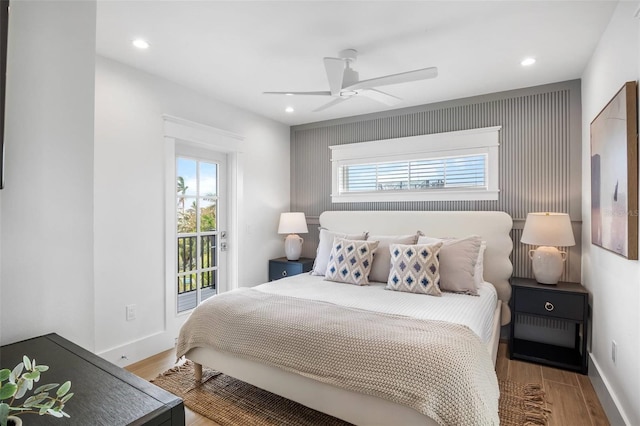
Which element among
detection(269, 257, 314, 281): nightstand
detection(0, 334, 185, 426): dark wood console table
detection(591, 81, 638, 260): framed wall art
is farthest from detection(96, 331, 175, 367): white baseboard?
detection(591, 81, 638, 260): framed wall art

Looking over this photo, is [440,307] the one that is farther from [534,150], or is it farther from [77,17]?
[77,17]

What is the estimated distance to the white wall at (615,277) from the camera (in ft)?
5.67

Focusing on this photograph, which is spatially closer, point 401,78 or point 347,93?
point 401,78

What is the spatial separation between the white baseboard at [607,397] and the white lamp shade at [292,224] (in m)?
3.06

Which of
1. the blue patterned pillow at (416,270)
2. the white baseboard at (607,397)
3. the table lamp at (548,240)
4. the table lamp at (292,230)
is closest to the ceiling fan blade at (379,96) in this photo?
the blue patterned pillow at (416,270)

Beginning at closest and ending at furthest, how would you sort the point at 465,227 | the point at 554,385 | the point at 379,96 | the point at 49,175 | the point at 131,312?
the point at 49,175, the point at 554,385, the point at 379,96, the point at 131,312, the point at 465,227

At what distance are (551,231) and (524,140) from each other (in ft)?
3.33

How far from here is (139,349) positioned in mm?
2951

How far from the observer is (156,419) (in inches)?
30.7

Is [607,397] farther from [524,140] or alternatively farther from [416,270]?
[524,140]

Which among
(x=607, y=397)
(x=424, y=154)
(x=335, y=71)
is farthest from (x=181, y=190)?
(x=607, y=397)

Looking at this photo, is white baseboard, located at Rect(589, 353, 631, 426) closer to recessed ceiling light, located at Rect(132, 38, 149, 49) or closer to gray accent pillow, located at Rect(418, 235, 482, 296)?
gray accent pillow, located at Rect(418, 235, 482, 296)

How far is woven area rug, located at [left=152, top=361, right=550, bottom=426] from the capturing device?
83.4 inches

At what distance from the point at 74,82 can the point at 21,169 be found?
37 centimetres
